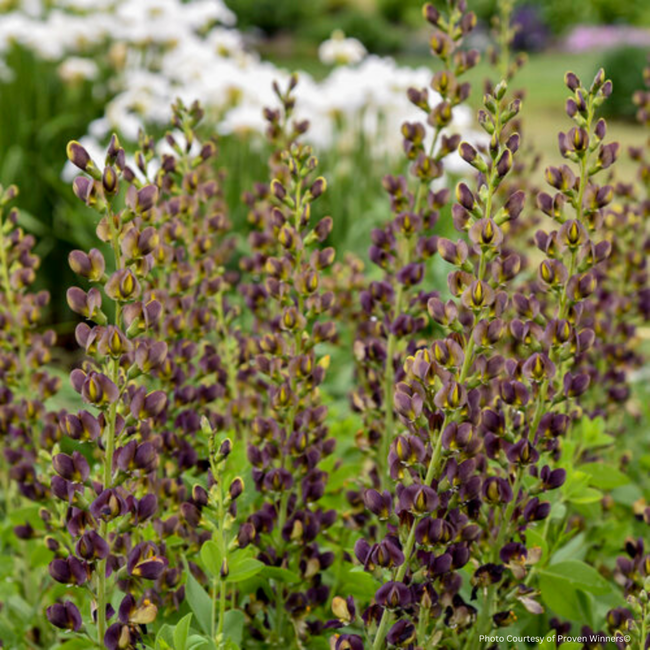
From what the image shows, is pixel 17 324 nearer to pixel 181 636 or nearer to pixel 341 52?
pixel 181 636

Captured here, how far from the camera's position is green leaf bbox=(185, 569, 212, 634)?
1.23 meters

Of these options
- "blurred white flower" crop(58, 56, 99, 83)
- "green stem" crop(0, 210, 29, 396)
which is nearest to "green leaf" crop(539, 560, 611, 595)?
"green stem" crop(0, 210, 29, 396)

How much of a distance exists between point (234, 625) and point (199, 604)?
57 mm

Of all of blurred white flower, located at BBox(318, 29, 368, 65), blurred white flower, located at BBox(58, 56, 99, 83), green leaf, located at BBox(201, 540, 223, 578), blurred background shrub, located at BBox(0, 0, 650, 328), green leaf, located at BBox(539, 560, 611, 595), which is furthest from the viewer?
blurred white flower, located at BBox(58, 56, 99, 83)

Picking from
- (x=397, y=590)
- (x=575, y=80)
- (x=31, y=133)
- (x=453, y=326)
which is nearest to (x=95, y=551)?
(x=397, y=590)

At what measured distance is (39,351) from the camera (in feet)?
5.10

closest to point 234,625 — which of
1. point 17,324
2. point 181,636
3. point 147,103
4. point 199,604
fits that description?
point 199,604

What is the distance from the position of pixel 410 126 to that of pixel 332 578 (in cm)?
81

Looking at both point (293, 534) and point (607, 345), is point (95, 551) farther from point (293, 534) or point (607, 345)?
point (607, 345)

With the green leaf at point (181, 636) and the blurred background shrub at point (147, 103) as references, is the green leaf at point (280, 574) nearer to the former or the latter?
the green leaf at point (181, 636)

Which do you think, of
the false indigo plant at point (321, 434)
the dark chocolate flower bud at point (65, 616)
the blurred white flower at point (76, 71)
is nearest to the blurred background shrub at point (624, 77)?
the blurred white flower at point (76, 71)

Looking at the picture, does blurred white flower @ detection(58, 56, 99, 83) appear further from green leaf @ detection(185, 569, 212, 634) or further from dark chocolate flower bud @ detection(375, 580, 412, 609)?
dark chocolate flower bud @ detection(375, 580, 412, 609)

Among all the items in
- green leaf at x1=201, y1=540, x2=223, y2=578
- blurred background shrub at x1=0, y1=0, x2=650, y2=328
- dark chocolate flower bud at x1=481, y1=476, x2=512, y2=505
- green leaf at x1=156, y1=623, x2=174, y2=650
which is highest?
blurred background shrub at x1=0, y1=0, x2=650, y2=328

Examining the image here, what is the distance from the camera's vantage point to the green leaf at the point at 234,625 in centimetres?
122
